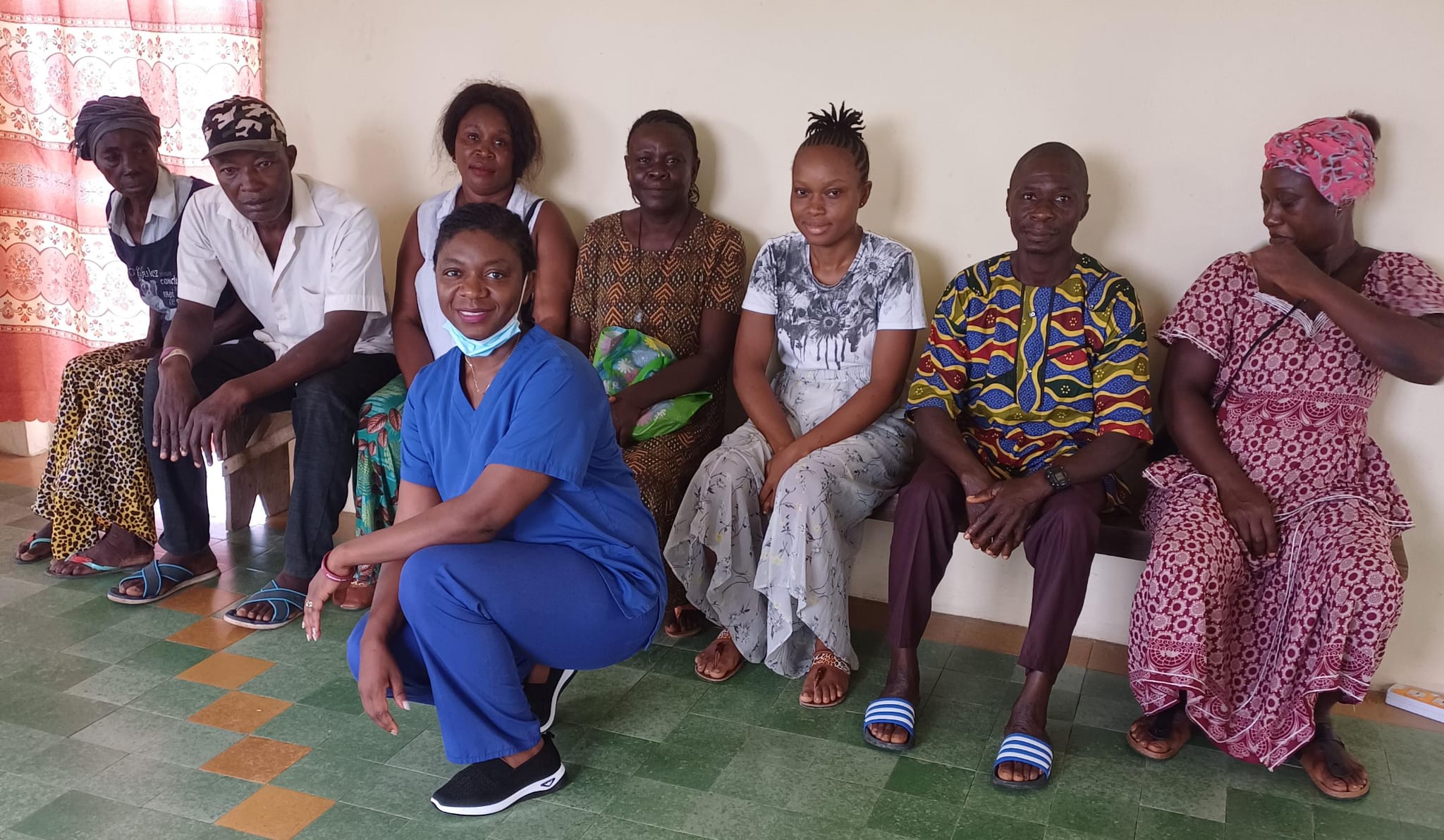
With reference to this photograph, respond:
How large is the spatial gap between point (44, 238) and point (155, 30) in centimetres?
89

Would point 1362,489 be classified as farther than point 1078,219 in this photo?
No

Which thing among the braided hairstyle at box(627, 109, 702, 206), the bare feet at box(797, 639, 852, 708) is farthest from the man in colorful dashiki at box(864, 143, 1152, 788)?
the braided hairstyle at box(627, 109, 702, 206)

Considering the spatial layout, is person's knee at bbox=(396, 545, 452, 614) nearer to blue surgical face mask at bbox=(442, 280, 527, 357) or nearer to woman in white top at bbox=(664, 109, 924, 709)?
blue surgical face mask at bbox=(442, 280, 527, 357)

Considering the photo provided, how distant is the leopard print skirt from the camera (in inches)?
134

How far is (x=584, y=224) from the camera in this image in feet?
12.3

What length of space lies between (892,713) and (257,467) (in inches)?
96.3

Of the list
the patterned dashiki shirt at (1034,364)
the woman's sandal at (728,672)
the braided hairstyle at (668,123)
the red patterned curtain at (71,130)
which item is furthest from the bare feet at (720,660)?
the red patterned curtain at (71,130)

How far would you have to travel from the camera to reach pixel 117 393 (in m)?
3.40

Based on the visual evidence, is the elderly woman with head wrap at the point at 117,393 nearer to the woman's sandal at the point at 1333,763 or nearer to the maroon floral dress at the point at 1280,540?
the maroon floral dress at the point at 1280,540

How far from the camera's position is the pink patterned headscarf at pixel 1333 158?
259 cm

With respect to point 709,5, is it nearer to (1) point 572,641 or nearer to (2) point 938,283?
(2) point 938,283

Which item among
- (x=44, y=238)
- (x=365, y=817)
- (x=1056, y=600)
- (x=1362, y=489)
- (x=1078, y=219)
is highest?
(x=1078, y=219)

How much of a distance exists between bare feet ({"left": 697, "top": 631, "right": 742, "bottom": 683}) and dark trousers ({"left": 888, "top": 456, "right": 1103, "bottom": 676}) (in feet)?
1.52

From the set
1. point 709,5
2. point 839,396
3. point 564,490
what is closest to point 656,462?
point 839,396
